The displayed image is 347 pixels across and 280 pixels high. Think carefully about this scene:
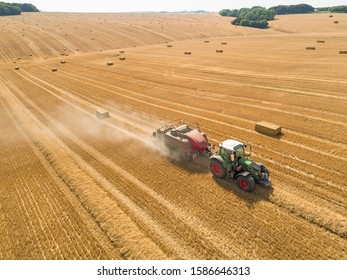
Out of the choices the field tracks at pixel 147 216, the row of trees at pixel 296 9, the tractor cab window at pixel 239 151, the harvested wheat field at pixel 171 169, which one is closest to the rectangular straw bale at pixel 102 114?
the harvested wheat field at pixel 171 169

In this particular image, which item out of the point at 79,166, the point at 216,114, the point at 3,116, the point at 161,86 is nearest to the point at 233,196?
the point at 79,166

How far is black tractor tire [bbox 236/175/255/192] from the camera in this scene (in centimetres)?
1132

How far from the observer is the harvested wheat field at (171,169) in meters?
9.73

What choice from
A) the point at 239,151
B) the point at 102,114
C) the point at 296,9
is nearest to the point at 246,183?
the point at 239,151

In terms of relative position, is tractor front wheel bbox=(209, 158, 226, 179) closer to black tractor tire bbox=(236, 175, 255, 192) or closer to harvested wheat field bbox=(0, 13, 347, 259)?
harvested wheat field bbox=(0, 13, 347, 259)

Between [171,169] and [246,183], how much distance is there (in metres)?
4.28

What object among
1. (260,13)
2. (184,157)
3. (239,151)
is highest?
(260,13)

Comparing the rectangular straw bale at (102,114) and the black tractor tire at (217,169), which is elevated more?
the black tractor tire at (217,169)

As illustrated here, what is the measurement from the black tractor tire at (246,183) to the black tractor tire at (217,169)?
83 cm

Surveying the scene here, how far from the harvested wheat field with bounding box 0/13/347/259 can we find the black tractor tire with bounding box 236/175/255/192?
38 cm

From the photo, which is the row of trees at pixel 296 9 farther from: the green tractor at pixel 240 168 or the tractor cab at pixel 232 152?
the green tractor at pixel 240 168

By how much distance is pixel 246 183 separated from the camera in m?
11.5

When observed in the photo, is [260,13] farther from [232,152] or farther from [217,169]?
[232,152]

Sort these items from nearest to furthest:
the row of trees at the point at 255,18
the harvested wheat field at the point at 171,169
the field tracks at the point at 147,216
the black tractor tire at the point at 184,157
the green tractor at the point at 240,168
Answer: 1. the field tracks at the point at 147,216
2. the harvested wheat field at the point at 171,169
3. the green tractor at the point at 240,168
4. the black tractor tire at the point at 184,157
5. the row of trees at the point at 255,18
